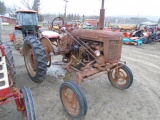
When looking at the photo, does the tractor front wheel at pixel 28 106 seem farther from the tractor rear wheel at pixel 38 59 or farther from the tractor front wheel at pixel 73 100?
the tractor rear wheel at pixel 38 59

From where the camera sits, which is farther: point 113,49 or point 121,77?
point 121,77

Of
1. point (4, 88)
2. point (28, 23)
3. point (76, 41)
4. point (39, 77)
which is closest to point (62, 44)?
point (76, 41)

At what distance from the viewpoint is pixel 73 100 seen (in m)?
2.96

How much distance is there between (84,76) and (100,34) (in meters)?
0.88

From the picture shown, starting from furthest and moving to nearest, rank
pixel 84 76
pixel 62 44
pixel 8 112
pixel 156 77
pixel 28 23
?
pixel 28 23 → pixel 156 77 → pixel 62 44 → pixel 84 76 → pixel 8 112

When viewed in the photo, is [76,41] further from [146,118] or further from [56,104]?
[146,118]

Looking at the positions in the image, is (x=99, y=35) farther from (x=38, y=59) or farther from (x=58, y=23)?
(x=58, y=23)

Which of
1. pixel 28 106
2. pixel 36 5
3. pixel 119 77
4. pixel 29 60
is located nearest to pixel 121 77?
pixel 119 77

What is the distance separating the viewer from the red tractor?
3.00 m

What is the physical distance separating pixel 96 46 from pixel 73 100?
1197 millimetres

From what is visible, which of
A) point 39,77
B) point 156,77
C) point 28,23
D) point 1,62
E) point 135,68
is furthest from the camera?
point 28,23

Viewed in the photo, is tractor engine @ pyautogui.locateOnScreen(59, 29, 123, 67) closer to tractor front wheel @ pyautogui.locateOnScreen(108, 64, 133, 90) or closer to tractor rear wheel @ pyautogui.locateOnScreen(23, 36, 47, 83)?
tractor front wheel @ pyautogui.locateOnScreen(108, 64, 133, 90)

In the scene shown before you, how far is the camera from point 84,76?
3.27 metres

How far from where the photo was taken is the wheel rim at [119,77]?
3.95 metres
